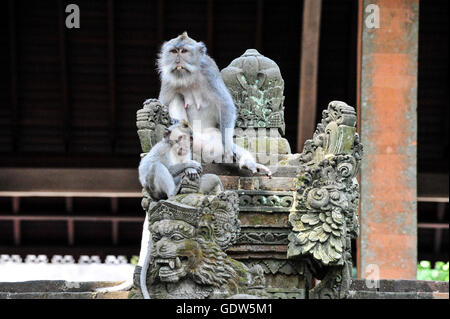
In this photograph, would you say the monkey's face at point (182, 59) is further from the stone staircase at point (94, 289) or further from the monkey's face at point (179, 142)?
the stone staircase at point (94, 289)

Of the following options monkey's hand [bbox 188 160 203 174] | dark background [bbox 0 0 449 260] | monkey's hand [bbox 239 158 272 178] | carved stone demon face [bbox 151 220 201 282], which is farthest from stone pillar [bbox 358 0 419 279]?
carved stone demon face [bbox 151 220 201 282]

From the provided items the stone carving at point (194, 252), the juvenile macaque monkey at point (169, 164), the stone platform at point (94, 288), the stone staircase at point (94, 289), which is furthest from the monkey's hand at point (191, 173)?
the stone staircase at point (94, 289)

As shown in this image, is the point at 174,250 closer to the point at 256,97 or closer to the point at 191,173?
the point at 191,173

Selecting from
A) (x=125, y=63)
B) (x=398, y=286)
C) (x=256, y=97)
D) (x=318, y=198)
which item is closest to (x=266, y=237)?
(x=318, y=198)

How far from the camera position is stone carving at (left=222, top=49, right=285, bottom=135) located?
13.3 metres

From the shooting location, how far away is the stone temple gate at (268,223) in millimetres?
9922

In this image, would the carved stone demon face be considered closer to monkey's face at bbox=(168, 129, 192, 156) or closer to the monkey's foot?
monkey's face at bbox=(168, 129, 192, 156)

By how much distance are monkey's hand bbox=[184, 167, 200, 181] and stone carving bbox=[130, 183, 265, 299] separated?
0.43m

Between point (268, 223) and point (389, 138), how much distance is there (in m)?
10.1

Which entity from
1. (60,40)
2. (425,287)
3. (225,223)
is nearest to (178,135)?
(225,223)

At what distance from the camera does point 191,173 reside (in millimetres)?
10836

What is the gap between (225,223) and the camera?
10359 mm

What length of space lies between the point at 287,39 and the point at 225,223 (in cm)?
1685

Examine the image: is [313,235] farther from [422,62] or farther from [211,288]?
[422,62]
